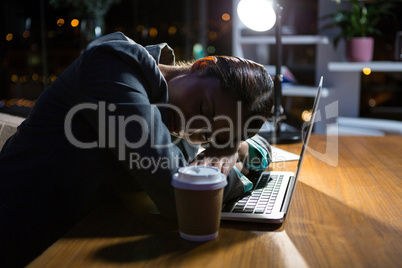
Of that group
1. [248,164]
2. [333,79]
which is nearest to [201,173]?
[248,164]

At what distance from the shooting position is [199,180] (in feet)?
2.12

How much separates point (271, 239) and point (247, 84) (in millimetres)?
377

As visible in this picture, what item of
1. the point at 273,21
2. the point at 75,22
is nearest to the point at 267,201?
the point at 273,21

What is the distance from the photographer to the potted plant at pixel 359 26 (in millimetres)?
2762

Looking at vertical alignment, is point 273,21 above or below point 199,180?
above

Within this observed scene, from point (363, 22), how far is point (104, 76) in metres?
2.44

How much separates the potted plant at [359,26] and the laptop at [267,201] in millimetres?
2074

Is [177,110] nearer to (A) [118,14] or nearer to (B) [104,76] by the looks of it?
(B) [104,76]

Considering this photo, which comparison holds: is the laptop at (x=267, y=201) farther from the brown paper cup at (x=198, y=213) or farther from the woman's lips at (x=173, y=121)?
the woman's lips at (x=173, y=121)

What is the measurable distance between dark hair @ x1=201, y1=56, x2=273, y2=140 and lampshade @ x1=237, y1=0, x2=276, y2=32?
2.38 ft

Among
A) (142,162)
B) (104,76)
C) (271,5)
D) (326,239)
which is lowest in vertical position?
(326,239)

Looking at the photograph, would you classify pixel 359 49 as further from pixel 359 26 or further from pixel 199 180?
pixel 199 180

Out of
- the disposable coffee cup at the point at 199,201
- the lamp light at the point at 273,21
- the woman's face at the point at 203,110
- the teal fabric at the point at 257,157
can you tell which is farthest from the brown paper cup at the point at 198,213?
the lamp light at the point at 273,21

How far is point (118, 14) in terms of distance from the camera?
4145 millimetres
